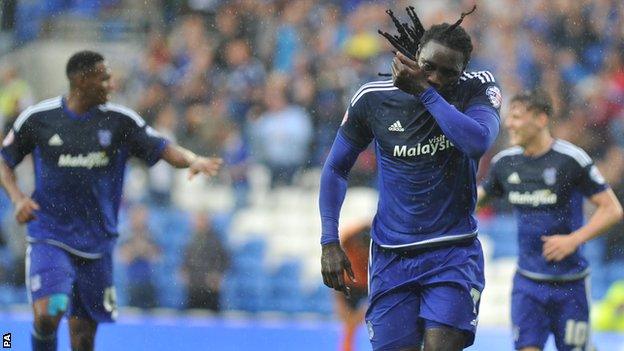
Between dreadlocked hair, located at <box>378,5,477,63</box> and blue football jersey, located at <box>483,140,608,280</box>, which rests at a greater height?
dreadlocked hair, located at <box>378,5,477,63</box>

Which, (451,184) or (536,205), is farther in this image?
(536,205)

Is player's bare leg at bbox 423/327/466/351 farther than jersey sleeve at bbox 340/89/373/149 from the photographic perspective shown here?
No

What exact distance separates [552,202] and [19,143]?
352cm

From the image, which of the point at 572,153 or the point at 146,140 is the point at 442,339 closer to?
the point at 572,153

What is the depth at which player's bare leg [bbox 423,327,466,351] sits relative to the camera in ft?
18.5

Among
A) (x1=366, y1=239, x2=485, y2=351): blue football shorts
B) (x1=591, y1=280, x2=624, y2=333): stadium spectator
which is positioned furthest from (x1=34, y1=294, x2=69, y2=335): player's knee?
(x1=591, y1=280, x2=624, y2=333): stadium spectator

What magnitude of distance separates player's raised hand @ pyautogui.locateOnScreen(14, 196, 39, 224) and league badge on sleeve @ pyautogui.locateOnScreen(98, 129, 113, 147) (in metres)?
0.62

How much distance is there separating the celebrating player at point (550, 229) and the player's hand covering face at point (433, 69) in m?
2.58

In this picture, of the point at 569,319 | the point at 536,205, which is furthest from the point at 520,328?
the point at 536,205

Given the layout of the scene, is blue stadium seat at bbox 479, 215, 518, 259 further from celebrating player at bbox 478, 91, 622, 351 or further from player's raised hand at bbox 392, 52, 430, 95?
player's raised hand at bbox 392, 52, 430, 95

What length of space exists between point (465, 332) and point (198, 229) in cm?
870

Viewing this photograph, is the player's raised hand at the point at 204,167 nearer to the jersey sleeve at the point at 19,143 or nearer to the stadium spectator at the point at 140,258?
the jersey sleeve at the point at 19,143

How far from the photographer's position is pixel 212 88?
15281 mm

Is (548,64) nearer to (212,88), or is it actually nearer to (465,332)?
(212,88)
